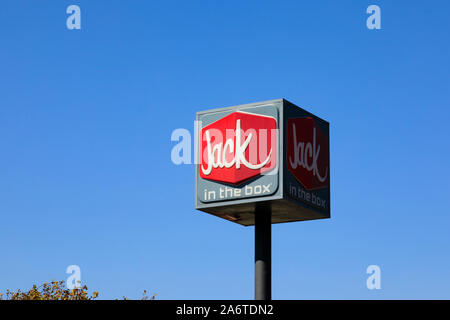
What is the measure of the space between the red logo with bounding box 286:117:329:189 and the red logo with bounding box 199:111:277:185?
0.60 m

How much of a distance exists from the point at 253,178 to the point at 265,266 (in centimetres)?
251

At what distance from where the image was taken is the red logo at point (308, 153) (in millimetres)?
21266

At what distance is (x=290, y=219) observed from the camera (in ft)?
73.7

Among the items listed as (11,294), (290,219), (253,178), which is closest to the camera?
(253,178)

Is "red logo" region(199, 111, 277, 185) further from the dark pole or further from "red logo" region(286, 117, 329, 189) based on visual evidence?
the dark pole

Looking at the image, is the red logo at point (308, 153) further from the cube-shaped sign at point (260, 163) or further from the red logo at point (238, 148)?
the red logo at point (238, 148)

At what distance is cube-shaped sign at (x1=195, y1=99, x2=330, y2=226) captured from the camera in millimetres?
20844

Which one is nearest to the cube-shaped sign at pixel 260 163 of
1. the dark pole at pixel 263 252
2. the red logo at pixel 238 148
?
the red logo at pixel 238 148

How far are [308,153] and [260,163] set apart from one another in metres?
1.86

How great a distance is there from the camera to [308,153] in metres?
22.1
